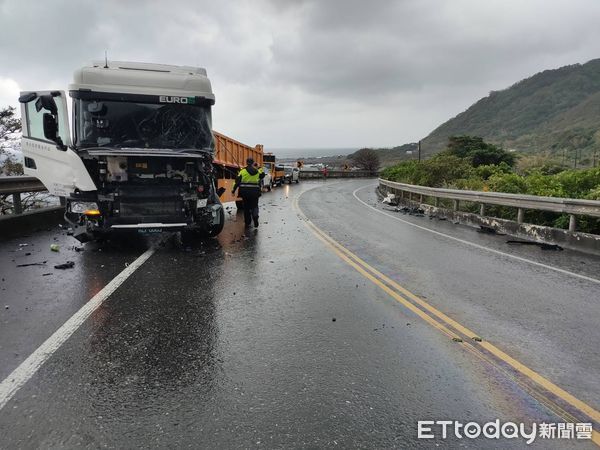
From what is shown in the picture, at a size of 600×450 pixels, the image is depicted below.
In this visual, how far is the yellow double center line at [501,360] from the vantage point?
344 centimetres

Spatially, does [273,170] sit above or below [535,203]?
above

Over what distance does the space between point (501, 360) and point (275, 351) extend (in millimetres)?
2012

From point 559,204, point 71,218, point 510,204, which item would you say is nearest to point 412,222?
point 510,204

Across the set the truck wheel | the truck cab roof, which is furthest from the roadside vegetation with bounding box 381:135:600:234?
the truck cab roof

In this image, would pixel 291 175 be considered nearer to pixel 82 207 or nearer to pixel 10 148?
pixel 10 148

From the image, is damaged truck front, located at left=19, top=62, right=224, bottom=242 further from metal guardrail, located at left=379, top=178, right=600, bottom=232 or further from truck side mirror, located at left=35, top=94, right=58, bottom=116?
metal guardrail, located at left=379, top=178, right=600, bottom=232

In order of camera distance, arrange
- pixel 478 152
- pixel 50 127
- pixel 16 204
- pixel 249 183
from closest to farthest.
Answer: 1. pixel 50 127
2. pixel 16 204
3. pixel 249 183
4. pixel 478 152

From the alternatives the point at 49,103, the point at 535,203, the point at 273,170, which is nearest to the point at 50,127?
the point at 49,103

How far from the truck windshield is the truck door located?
0.53 metres

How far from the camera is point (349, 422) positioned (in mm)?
3252

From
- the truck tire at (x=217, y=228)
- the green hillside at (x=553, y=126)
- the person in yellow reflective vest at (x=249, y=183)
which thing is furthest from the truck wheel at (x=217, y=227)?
the green hillside at (x=553, y=126)

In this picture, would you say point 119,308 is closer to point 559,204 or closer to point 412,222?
point 559,204

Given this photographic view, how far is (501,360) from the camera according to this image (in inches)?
169

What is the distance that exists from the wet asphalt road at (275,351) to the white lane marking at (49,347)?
75mm
